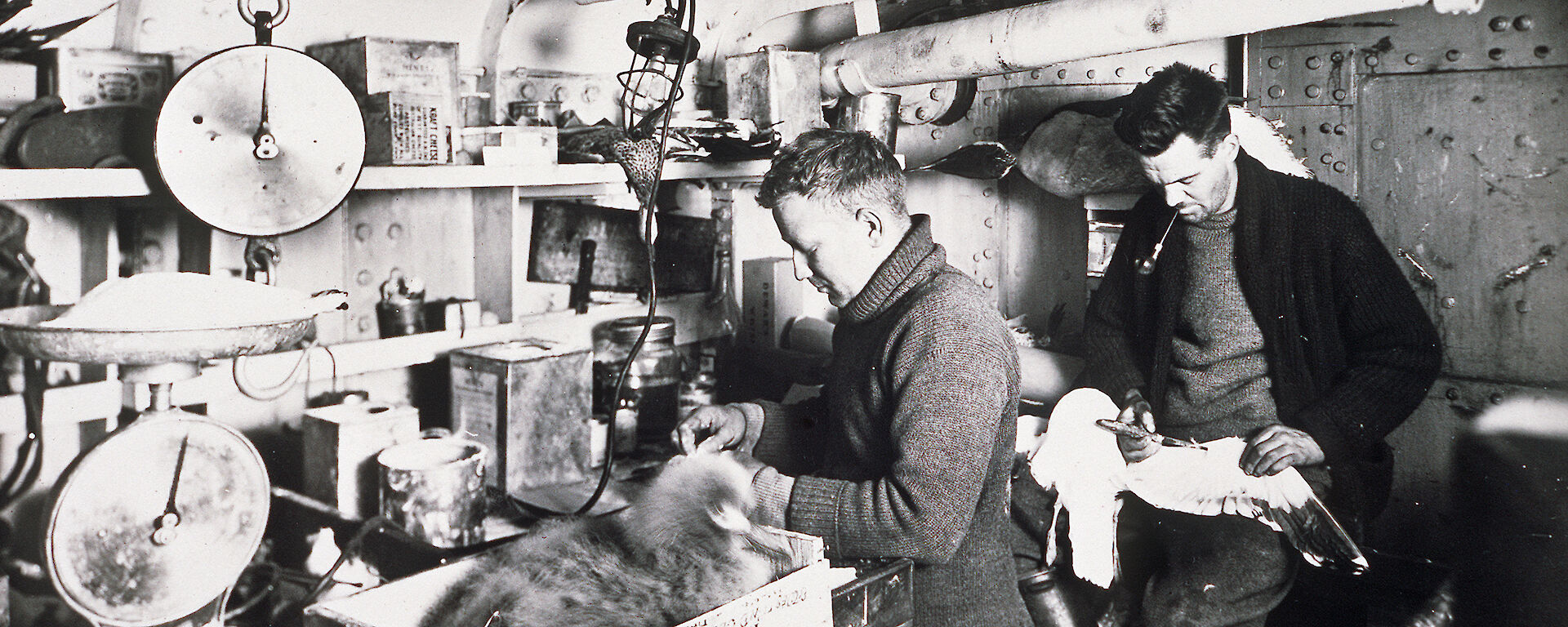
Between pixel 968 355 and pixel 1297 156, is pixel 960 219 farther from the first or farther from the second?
pixel 968 355

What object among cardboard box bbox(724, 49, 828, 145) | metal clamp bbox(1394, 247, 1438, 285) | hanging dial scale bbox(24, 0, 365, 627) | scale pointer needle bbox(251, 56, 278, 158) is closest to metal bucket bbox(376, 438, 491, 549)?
hanging dial scale bbox(24, 0, 365, 627)

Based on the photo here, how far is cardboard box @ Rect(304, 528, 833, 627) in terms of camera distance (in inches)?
55.7

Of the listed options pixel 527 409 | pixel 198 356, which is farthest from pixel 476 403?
pixel 198 356

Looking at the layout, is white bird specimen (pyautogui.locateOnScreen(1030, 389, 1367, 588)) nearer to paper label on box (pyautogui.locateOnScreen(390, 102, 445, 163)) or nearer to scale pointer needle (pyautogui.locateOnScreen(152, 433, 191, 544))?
paper label on box (pyautogui.locateOnScreen(390, 102, 445, 163))

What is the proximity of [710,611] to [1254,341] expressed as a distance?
2085 millimetres

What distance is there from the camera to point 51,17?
2.13 metres

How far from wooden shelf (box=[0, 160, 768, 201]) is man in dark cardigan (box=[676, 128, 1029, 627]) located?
0.83m

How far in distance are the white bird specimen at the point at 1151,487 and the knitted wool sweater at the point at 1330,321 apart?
0.16m

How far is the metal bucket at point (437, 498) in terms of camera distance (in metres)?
2.23

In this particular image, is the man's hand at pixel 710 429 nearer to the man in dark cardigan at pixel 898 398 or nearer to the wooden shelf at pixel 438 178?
the man in dark cardigan at pixel 898 398

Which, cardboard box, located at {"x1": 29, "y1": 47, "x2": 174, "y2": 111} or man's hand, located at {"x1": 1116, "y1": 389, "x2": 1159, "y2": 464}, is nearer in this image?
cardboard box, located at {"x1": 29, "y1": 47, "x2": 174, "y2": 111}

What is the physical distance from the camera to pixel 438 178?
259cm

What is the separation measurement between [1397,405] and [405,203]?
276 cm

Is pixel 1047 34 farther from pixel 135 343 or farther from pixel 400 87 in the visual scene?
pixel 135 343
